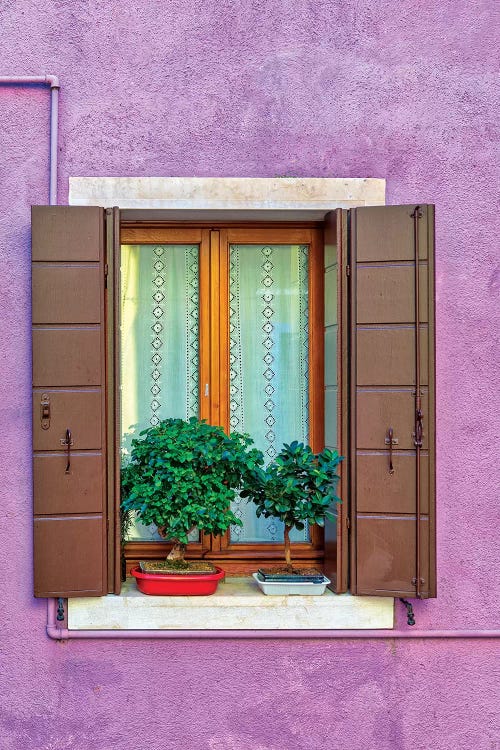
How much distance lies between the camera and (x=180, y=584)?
12.7 feet

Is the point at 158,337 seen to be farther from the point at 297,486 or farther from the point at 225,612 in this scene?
the point at 225,612

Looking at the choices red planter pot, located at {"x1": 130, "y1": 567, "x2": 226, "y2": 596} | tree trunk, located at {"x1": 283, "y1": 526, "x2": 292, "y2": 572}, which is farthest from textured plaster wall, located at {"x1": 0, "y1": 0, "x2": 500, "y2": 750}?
tree trunk, located at {"x1": 283, "y1": 526, "x2": 292, "y2": 572}

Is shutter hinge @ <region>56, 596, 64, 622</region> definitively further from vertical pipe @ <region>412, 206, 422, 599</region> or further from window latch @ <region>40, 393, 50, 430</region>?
vertical pipe @ <region>412, 206, 422, 599</region>

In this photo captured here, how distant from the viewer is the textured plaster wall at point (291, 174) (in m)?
3.90

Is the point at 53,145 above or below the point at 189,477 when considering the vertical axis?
above

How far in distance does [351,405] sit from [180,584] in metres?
1.20

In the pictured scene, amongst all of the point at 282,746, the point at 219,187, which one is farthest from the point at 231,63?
the point at 282,746

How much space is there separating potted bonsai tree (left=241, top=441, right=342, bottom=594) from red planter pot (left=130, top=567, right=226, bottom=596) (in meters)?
0.24

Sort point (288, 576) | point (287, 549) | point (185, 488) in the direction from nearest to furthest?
point (185, 488)
point (288, 576)
point (287, 549)

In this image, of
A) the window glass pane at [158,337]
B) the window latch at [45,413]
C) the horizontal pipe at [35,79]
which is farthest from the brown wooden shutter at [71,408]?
the horizontal pipe at [35,79]

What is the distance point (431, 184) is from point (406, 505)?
162cm

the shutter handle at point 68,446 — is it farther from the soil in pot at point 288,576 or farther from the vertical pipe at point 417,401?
the vertical pipe at point 417,401

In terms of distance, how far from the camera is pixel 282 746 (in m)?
3.88

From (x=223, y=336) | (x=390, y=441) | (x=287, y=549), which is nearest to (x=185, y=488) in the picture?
(x=287, y=549)
